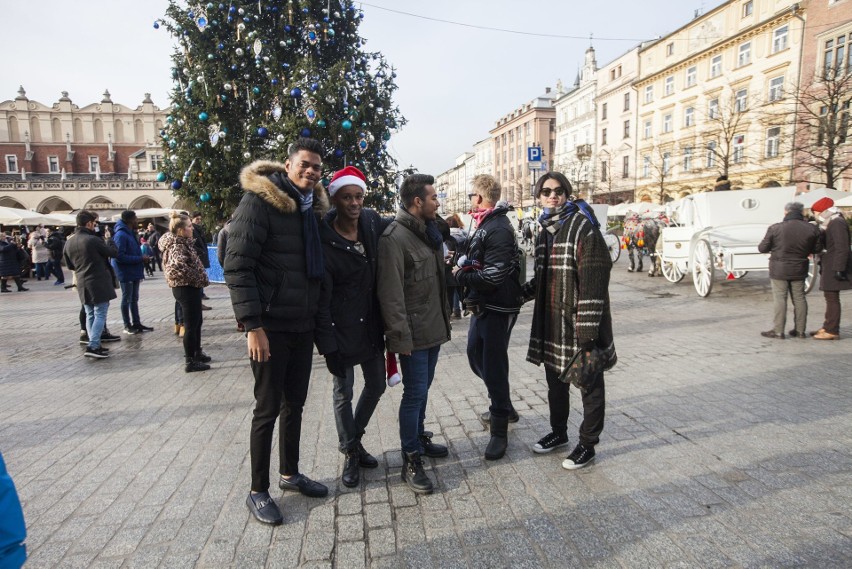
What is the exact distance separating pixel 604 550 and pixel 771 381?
3.60m

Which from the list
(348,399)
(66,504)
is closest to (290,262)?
(348,399)

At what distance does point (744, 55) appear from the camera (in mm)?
33375

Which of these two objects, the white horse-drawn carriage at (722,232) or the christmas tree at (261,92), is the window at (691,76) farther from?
the christmas tree at (261,92)

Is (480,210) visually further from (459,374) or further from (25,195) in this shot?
(25,195)

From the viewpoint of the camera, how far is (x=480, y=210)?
371 centimetres

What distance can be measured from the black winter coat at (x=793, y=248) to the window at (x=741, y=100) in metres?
31.9

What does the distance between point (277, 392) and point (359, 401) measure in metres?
0.63

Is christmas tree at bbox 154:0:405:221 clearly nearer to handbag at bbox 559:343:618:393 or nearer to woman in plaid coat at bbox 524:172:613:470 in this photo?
woman in plaid coat at bbox 524:172:613:470

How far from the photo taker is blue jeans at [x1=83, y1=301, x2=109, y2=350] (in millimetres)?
6703

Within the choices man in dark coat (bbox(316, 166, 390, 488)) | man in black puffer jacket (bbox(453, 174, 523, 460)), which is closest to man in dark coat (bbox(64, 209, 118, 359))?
man in dark coat (bbox(316, 166, 390, 488))

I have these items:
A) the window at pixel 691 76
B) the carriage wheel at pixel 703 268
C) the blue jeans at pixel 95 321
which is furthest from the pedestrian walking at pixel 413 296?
the window at pixel 691 76

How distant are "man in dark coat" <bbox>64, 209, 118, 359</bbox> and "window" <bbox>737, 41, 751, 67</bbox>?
1568 inches

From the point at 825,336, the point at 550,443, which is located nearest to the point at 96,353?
the point at 550,443

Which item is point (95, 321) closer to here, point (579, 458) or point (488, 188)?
point (488, 188)
